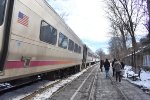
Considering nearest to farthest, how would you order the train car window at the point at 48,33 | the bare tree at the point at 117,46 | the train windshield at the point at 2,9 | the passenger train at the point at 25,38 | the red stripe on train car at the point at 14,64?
the train windshield at the point at 2,9 < the passenger train at the point at 25,38 < the red stripe on train car at the point at 14,64 < the train car window at the point at 48,33 < the bare tree at the point at 117,46

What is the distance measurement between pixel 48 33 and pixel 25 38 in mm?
3762

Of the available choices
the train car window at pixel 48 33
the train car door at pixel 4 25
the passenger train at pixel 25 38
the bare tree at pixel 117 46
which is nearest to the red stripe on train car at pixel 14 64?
the passenger train at pixel 25 38

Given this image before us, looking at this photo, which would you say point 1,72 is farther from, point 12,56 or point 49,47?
point 49,47

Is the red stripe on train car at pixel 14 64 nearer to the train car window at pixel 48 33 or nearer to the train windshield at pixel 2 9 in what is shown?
the train windshield at pixel 2 9

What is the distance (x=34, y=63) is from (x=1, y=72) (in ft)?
11.1

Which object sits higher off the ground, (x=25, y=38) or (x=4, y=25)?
(x=4, y=25)

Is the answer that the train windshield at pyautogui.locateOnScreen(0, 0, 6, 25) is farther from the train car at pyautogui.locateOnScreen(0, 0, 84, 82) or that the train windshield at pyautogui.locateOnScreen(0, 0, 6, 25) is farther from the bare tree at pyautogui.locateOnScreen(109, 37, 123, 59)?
the bare tree at pyautogui.locateOnScreen(109, 37, 123, 59)

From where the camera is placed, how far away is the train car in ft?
32.4

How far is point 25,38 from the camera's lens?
1155 cm

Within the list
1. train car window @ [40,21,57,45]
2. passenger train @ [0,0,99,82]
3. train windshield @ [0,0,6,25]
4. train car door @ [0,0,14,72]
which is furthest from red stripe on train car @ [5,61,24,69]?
train car window @ [40,21,57,45]

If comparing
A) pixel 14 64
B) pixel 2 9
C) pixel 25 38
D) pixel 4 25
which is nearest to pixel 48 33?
pixel 25 38

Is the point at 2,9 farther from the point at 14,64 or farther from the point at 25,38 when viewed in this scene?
the point at 25,38

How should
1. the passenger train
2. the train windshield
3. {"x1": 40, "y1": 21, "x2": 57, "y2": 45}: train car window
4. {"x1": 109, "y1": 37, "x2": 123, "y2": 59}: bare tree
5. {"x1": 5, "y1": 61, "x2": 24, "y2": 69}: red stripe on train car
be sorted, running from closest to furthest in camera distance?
the train windshield → the passenger train → {"x1": 5, "y1": 61, "x2": 24, "y2": 69}: red stripe on train car → {"x1": 40, "y1": 21, "x2": 57, "y2": 45}: train car window → {"x1": 109, "y1": 37, "x2": 123, "y2": 59}: bare tree

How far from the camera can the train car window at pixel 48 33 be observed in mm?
14100
